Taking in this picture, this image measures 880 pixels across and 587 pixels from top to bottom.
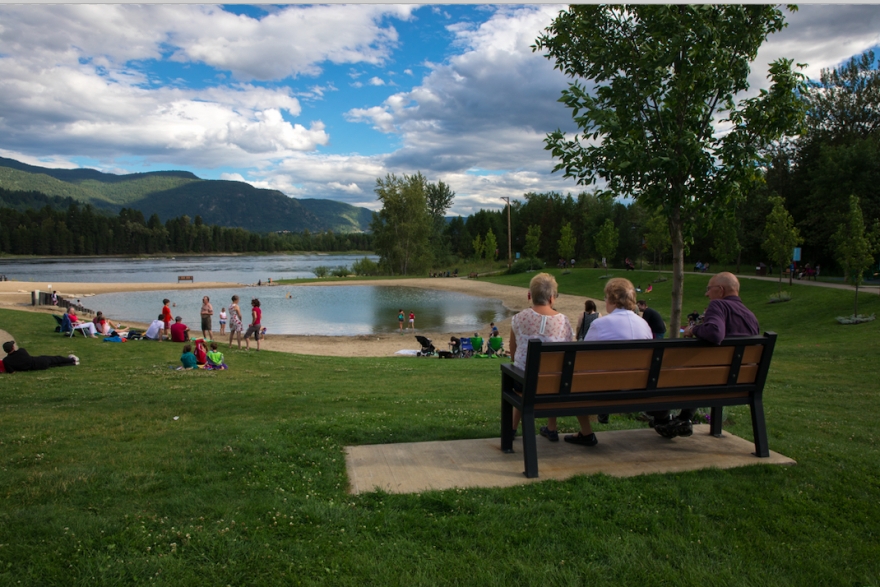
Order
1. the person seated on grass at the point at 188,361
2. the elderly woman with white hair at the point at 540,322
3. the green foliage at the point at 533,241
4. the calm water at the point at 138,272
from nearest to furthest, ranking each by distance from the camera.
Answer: the elderly woman with white hair at the point at 540,322 → the person seated on grass at the point at 188,361 → the calm water at the point at 138,272 → the green foliage at the point at 533,241

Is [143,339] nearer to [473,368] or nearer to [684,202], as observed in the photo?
[473,368]

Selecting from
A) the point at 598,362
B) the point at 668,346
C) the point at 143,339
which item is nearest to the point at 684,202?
the point at 668,346

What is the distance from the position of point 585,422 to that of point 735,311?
1684 millimetres

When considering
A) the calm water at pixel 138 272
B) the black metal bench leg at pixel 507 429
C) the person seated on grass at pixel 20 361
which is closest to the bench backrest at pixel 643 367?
the black metal bench leg at pixel 507 429

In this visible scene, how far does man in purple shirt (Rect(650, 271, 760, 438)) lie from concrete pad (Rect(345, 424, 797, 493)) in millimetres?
151

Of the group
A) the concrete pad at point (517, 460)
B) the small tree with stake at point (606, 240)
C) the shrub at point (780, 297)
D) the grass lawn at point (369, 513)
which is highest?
the small tree with stake at point (606, 240)

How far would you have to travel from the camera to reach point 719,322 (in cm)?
441

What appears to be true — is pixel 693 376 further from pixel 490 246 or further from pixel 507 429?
pixel 490 246

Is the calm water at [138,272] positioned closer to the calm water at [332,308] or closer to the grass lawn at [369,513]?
the calm water at [332,308]

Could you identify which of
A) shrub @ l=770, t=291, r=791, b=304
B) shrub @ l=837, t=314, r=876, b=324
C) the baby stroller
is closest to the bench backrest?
the baby stroller

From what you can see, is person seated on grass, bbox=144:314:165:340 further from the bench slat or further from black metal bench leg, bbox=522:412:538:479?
the bench slat

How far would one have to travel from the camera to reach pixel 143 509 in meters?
3.39

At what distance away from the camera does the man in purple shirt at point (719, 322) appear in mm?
4379

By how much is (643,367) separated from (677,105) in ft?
10.0
